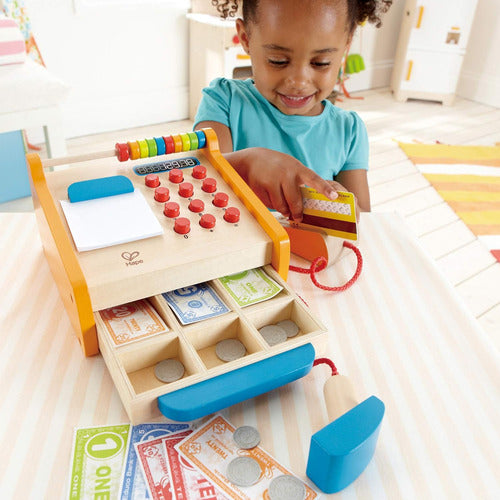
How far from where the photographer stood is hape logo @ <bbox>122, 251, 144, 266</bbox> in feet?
1.77

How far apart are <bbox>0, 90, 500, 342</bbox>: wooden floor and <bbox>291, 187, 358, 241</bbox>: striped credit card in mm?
575

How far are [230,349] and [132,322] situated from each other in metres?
0.11

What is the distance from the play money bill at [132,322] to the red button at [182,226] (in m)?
0.09

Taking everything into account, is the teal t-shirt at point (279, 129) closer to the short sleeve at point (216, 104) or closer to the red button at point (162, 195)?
the short sleeve at point (216, 104)

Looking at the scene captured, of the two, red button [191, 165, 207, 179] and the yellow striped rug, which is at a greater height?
red button [191, 165, 207, 179]

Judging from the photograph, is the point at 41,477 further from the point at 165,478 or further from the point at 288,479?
the point at 288,479

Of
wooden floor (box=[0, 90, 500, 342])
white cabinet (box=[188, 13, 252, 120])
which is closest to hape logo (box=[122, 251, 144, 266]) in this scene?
wooden floor (box=[0, 90, 500, 342])

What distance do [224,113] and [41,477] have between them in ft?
2.56

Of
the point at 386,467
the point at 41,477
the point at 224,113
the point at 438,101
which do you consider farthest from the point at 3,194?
the point at 438,101

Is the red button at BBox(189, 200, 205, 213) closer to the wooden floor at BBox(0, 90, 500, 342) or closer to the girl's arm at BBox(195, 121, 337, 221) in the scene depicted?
the girl's arm at BBox(195, 121, 337, 221)

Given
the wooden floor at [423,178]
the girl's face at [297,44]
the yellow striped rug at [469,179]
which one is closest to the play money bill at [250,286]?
the girl's face at [297,44]

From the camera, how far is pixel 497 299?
168 cm

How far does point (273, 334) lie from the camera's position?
21.7 inches

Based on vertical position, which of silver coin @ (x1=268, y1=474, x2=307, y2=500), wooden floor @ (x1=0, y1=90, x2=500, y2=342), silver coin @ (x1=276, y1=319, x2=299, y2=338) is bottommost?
wooden floor @ (x1=0, y1=90, x2=500, y2=342)
